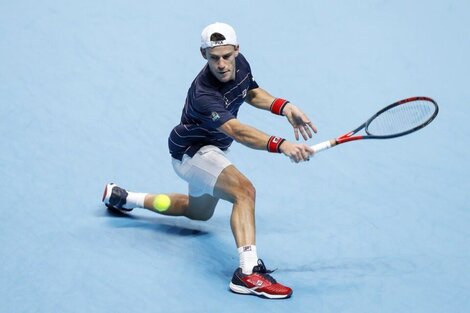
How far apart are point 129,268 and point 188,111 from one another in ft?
3.66

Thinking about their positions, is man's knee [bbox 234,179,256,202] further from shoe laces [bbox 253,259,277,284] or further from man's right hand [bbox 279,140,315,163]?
man's right hand [bbox 279,140,315,163]

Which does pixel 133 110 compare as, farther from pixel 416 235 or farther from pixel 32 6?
pixel 416 235

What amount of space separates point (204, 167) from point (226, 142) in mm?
298

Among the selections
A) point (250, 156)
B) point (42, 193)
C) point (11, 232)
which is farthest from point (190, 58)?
point (11, 232)

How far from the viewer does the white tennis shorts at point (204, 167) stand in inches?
231

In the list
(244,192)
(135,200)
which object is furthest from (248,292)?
(135,200)

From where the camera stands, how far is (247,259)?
5457mm

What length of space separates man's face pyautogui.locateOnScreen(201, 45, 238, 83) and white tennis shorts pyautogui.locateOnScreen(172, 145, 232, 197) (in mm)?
528

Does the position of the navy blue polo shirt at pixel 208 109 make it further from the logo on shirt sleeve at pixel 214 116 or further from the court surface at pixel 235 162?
the court surface at pixel 235 162

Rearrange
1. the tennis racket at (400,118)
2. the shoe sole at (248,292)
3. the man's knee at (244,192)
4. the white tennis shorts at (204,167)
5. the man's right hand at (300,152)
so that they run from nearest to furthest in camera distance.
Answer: the man's right hand at (300,152) < the shoe sole at (248,292) < the tennis racket at (400,118) < the man's knee at (244,192) < the white tennis shorts at (204,167)

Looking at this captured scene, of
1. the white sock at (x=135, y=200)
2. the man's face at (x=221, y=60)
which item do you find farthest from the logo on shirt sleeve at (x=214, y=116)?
the white sock at (x=135, y=200)

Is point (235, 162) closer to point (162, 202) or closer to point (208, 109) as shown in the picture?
point (162, 202)

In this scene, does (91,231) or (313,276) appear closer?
(313,276)

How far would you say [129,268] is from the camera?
225 inches
